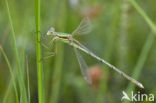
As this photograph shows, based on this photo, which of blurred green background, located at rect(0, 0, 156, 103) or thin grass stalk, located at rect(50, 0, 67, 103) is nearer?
thin grass stalk, located at rect(50, 0, 67, 103)

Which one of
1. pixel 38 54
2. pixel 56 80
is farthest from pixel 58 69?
pixel 38 54

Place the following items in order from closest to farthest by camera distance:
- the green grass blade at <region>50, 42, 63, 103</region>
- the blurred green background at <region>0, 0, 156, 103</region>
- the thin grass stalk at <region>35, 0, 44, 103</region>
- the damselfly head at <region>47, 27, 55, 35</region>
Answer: the thin grass stalk at <region>35, 0, 44, 103</region> < the damselfly head at <region>47, 27, 55, 35</region> < the green grass blade at <region>50, 42, 63, 103</region> < the blurred green background at <region>0, 0, 156, 103</region>

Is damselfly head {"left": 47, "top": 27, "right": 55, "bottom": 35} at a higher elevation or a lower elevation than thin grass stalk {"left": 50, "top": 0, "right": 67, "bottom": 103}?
lower

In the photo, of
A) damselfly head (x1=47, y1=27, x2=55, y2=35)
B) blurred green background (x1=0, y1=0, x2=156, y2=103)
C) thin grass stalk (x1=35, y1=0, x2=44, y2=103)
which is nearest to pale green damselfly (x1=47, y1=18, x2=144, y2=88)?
damselfly head (x1=47, y1=27, x2=55, y2=35)

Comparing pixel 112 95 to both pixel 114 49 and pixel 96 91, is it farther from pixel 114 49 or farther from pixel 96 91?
pixel 114 49

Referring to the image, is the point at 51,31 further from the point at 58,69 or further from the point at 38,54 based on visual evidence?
the point at 58,69

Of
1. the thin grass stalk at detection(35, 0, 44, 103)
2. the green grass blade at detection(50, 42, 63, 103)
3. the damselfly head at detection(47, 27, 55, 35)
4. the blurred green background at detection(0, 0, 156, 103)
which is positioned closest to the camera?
the thin grass stalk at detection(35, 0, 44, 103)

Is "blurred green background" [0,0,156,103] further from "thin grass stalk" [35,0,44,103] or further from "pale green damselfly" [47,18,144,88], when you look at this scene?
"thin grass stalk" [35,0,44,103]

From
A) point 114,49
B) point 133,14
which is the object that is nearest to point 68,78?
point 114,49
